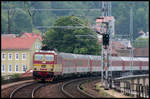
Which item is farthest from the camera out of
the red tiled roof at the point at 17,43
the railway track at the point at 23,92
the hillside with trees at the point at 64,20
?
the hillside with trees at the point at 64,20

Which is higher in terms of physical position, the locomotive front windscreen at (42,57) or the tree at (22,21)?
the tree at (22,21)

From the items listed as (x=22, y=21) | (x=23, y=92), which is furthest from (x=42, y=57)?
(x=22, y=21)

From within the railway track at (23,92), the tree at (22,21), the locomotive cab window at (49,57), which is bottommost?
the railway track at (23,92)

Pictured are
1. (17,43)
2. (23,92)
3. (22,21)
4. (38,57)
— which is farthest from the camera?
(22,21)

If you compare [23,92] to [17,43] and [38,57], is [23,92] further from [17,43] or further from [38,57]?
[17,43]

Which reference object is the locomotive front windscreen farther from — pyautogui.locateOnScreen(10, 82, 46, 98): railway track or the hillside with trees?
the hillside with trees

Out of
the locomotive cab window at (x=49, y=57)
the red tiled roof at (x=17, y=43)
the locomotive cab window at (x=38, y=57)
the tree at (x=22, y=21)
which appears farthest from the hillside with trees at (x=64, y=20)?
the locomotive cab window at (x=38, y=57)

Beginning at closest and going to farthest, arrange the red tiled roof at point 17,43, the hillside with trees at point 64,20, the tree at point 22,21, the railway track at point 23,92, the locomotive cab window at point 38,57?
1. the railway track at point 23,92
2. the locomotive cab window at point 38,57
3. the red tiled roof at point 17,43
4. the hillside with trees at point 64,20
5. the tree at point 22,21

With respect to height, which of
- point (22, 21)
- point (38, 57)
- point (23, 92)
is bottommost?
point (23, 92)

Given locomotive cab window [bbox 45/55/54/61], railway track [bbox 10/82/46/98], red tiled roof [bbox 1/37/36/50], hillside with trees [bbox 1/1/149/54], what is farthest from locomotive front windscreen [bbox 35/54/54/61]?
red tiled roof [bbox 1/37/36/50]

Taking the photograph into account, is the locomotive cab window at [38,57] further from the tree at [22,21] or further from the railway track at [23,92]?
the tree at [22,21]

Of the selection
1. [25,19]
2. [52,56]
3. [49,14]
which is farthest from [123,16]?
[52,56]

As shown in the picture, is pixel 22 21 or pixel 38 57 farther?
pixel 22 21

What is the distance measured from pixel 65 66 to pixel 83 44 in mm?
23635
